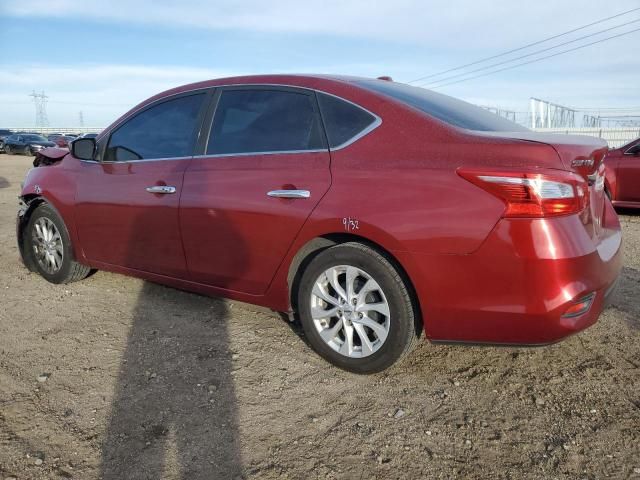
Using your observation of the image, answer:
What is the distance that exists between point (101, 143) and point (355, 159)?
95.6 inches

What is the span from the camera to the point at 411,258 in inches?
106

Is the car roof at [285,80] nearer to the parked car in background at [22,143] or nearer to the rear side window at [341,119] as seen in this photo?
the rear side window at [341,119]

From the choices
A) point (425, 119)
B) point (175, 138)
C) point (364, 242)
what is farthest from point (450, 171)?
point (175, 138)

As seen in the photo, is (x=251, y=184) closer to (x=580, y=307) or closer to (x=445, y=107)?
(x=445, y=107)

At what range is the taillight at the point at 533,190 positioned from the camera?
2418 millimetres

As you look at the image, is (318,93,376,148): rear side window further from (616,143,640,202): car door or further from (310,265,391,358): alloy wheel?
(616,143,640,202): car door

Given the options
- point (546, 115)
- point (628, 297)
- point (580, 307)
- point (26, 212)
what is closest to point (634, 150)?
point (628, 297)

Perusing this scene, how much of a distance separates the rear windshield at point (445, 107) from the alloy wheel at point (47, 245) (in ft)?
9.84

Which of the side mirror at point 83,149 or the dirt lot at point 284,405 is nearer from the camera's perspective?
the dirt lot at point 284,405

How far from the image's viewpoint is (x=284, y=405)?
2.75 metres

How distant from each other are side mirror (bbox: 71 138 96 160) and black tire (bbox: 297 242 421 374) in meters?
2.29

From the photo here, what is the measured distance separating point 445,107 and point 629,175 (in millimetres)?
6081

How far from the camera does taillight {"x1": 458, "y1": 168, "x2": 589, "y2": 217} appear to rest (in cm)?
242

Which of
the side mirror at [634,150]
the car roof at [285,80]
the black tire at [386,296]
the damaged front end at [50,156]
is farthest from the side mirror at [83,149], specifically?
the side mirror at [634,150]
